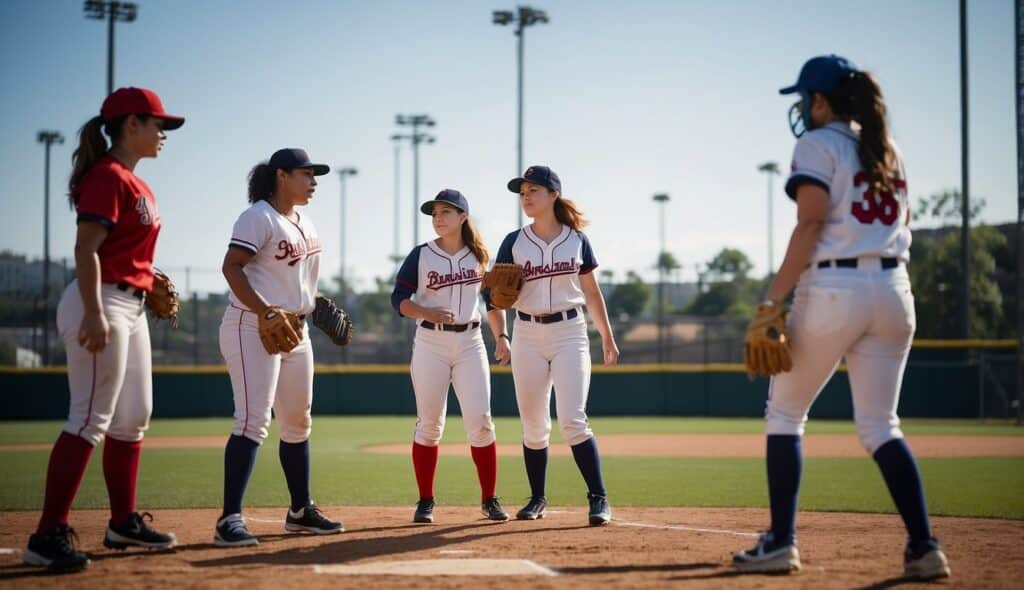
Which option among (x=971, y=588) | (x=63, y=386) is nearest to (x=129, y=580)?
(x=971, y=588)

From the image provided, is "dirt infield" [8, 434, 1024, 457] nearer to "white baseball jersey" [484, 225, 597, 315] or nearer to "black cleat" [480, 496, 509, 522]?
"black cleat" [480, 496, 509, 522]

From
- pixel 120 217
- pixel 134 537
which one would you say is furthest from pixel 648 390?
pixel 120 217

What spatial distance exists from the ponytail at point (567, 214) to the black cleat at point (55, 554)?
3.29m

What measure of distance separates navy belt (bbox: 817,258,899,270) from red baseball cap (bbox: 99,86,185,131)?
2.97 meters

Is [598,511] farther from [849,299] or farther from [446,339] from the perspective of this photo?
[849,299]

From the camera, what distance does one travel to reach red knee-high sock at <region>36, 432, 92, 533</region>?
4.27 metres

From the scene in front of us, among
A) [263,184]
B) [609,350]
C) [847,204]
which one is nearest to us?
[847,204]

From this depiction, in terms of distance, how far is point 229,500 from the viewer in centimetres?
Answer: 498

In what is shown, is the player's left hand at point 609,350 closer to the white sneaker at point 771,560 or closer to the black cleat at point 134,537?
the white sneaker at point 771,560

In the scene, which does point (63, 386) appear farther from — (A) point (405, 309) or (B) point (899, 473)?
(B) point (899, 473)

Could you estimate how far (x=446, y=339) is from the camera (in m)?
6.24

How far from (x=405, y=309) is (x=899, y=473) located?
3205mm

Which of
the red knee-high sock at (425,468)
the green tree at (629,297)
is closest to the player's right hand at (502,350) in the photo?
the red knee-high sock at (425,468)

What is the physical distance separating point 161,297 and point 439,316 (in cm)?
170
